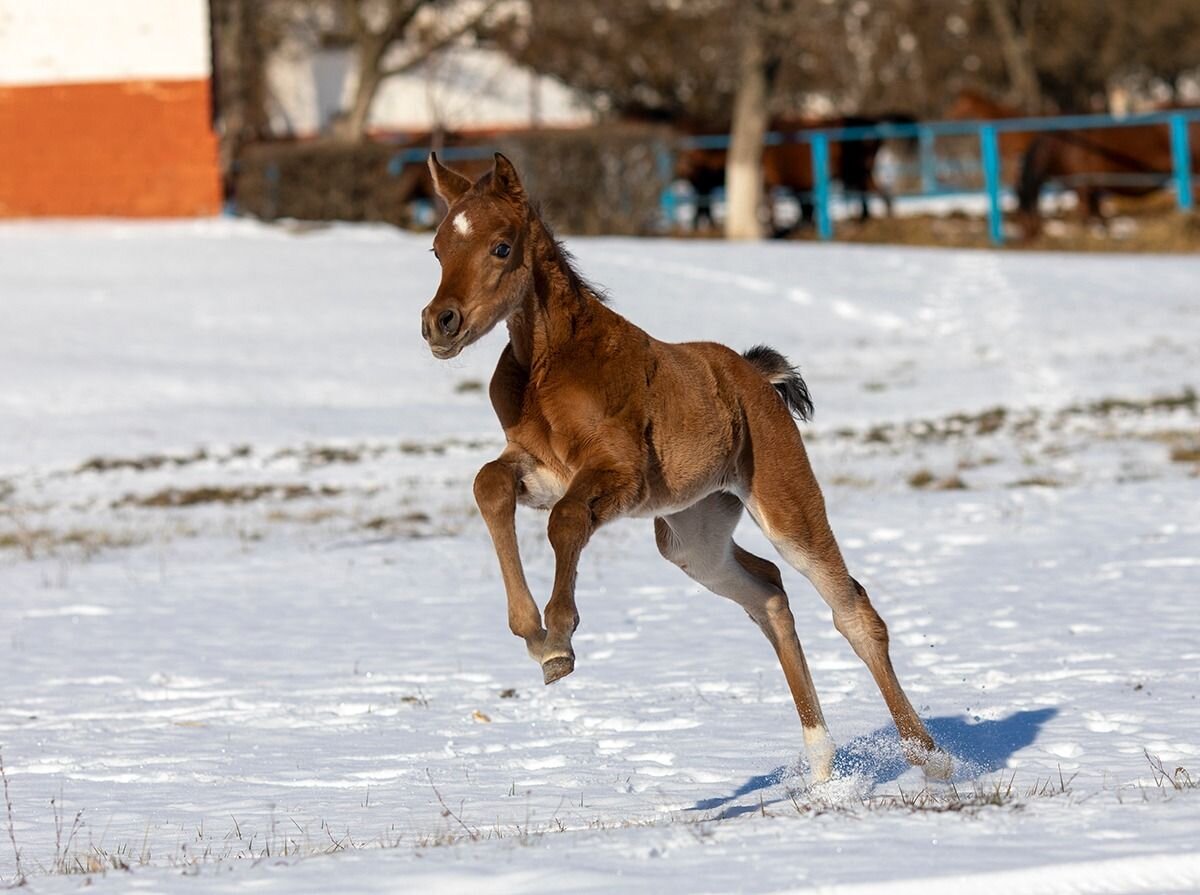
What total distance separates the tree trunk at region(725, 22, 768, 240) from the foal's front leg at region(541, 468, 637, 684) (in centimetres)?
2399

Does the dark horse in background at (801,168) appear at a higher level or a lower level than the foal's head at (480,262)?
lower

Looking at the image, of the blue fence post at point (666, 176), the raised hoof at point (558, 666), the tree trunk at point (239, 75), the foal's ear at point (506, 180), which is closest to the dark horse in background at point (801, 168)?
the blue fence post at point (666, 176)

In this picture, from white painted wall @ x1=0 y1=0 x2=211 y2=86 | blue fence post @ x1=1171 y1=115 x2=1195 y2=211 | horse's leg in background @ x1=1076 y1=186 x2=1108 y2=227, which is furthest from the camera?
horse's leg in background @ x1=1076 y1=186 x2=1108 y2=227

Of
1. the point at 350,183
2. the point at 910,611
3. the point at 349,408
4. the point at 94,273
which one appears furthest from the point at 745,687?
the point at 350,183

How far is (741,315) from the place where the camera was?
22812 mm

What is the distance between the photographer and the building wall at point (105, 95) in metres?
27.8

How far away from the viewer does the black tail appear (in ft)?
22.2

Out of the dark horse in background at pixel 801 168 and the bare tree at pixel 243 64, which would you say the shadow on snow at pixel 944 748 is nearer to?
the dark horse in background at pixel 801 168

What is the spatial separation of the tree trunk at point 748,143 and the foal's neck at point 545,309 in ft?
77.0

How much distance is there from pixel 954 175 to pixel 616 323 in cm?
3794

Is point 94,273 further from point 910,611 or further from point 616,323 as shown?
point 616,323

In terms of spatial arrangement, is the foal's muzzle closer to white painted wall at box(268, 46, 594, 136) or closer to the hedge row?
the hedge row

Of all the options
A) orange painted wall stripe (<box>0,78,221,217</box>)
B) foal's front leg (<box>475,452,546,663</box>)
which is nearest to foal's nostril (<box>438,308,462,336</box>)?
foal's front leg (<box>475,452,546,663</box>)

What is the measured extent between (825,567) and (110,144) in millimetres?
23393
